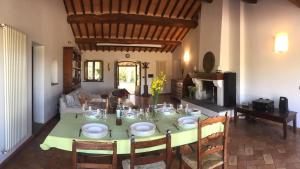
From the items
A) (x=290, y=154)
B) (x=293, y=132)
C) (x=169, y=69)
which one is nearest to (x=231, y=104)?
(x=293, y=132)

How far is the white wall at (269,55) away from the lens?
16.4ft

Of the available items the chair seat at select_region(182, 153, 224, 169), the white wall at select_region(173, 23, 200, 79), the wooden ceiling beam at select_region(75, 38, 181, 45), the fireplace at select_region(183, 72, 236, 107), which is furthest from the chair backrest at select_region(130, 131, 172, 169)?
the wooden ceiling beam at select_region(75, 38, 181, 45)

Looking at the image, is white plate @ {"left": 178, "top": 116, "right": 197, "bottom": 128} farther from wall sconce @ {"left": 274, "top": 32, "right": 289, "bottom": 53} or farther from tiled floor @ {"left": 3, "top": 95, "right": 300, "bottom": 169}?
wall sconce @ {"left": 274, "top": 32, "right": 289, "bottom": 53}

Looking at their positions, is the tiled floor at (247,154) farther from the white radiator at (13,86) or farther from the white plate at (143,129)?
the white plate at (143,129)

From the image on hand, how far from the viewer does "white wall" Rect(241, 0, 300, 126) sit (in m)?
5.01

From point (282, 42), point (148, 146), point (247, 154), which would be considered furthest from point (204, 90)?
point (148, 146)

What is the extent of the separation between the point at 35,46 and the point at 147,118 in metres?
3.79

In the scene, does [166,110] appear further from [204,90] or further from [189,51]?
[189,51]

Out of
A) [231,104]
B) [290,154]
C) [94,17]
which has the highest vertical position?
[94,17]

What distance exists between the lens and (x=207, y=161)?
2.39 metres

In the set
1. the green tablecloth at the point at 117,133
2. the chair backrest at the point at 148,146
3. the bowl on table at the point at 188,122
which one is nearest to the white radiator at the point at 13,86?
the green tablecloth at the point at 117,133

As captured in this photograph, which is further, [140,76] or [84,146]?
[140,76]

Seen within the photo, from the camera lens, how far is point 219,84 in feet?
20.7

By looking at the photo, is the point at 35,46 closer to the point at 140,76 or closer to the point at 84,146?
the point at 84,146
